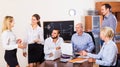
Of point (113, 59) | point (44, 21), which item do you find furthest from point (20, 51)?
point (113, 59)

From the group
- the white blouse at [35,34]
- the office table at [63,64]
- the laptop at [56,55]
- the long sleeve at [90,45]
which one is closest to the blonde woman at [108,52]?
the office table at [63,64]

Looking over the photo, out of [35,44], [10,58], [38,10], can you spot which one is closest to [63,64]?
[10,58]

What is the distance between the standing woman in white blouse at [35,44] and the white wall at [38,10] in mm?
1113

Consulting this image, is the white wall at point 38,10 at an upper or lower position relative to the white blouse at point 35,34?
upper

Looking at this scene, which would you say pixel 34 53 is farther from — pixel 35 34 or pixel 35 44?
pixel 35 34

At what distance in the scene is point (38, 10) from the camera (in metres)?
5.59

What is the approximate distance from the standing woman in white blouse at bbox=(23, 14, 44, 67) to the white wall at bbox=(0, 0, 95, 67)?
1113 millimetres

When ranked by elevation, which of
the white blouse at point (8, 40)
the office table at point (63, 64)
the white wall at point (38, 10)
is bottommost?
the office table at point (63, 64)

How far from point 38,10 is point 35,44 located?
61.6 inches

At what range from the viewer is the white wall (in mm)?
5211

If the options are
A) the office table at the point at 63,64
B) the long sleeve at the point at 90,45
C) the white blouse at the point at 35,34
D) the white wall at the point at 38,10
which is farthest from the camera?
the white wall at the point at 38,10

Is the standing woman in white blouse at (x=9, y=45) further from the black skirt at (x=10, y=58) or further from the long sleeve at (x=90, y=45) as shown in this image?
the long sleeve at (x=90, y=45)

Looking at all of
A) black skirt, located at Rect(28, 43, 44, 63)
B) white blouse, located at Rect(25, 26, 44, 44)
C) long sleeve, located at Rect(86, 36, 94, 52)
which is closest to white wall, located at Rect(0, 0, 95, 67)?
white blouse, located at Rect(25, 26, 44, 44)

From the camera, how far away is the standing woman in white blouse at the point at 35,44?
417cm
